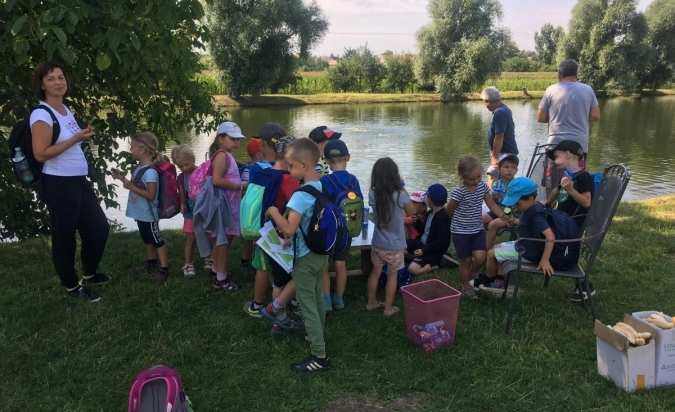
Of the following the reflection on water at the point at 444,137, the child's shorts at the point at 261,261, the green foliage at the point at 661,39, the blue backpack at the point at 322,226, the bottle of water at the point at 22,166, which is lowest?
the reflection on water at the point at 444,137

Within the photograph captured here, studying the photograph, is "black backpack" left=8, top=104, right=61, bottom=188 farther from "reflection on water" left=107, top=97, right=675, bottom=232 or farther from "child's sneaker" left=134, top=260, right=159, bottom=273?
"reflection on water" left=107, top=97, right=675, bottom=232

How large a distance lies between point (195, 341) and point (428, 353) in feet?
5.11

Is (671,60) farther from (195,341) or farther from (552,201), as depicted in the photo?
(195,341)

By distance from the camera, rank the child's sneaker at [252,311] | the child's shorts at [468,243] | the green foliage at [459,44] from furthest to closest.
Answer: the green foliage at [459,44] → the child's shorts at [468,243] → the child's sneaker at [252,311]

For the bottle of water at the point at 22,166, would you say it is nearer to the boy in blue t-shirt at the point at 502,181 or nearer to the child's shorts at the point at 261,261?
the child's shorts at the point at 261,261

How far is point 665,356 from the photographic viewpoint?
2.73 m

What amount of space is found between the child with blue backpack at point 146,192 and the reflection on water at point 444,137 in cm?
328

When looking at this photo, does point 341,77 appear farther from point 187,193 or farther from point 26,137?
point 26,137

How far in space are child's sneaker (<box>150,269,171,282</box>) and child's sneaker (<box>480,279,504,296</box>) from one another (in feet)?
9.03

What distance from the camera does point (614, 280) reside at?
171 inches

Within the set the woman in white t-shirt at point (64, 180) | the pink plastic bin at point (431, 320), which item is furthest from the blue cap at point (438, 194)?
the woman in white t-shirt at point (64, 180)

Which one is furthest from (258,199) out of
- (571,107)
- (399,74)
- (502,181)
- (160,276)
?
(399,74)

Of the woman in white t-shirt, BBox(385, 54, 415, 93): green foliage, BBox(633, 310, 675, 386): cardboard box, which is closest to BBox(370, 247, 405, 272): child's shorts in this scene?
BBox(633, 310, 675, 386): cardboard box

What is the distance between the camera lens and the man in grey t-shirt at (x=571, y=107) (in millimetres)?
4980
